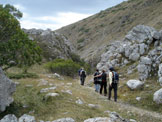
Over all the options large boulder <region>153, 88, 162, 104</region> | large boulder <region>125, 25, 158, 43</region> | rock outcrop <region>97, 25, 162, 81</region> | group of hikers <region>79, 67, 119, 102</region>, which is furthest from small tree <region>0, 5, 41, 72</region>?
large boulder <region>125, 25, 158, 43</region>

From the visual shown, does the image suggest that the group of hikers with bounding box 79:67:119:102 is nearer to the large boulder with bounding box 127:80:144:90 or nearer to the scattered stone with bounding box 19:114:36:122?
the large boulder with bounding box 127:80:144:90

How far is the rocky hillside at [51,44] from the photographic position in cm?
4422

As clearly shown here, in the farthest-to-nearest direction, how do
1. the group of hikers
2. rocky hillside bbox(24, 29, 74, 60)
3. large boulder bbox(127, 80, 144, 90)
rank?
rocky hillside bbox(24, 29, 74, 60)
large boulder bbox(127, 80, 144, 90)
the group of hikers

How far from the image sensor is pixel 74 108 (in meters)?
10.3

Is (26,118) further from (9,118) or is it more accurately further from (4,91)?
(4,91)

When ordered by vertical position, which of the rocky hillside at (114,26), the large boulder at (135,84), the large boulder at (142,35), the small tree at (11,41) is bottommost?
the large boulder at (135,84)

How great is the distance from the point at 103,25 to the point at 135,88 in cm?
7970

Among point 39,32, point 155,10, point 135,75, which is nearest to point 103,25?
point 155,10

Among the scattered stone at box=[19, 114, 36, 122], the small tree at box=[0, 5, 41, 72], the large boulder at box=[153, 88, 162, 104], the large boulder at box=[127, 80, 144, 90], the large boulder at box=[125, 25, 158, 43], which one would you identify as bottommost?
the scattered stone at box=[19, 114, 36, 122]

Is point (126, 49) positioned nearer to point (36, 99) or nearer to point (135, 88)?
point (135, 88)

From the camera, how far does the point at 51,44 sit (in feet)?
155

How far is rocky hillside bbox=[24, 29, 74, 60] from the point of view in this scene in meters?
44.2

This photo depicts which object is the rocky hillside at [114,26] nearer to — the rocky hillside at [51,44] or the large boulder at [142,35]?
A: the rocky hillside at [51,44]

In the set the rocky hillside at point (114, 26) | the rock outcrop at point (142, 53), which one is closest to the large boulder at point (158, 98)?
the rock outcrop at point (142, 53)
